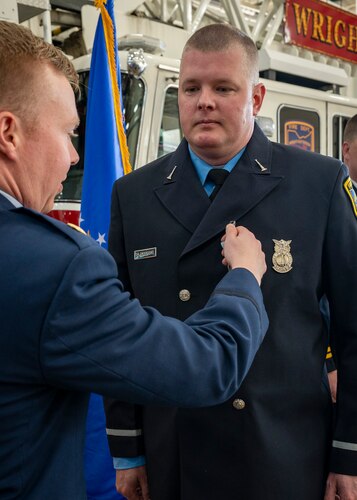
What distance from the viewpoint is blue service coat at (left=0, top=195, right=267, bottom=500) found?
3.19 feet

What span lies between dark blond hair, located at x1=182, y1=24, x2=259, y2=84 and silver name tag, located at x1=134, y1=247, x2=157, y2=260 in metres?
0.65

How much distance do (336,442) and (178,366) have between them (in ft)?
2.56

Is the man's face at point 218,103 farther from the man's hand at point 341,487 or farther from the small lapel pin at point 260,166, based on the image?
the man's hand at point 341,487

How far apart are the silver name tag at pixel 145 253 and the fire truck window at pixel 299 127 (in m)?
3.18

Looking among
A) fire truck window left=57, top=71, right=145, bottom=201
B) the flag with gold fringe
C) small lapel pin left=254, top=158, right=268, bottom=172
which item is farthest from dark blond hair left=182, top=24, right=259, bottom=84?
fire truck window left=57, top=71, right=145, bottom=201

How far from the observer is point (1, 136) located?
1.06m

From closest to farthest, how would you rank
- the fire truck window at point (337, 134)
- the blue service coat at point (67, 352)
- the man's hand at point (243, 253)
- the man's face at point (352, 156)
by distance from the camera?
the blue service coat at point (67, 352), the man's hand at point (243, 253), the man's face at point (352, 156), the fire truck window at point (337, 134)

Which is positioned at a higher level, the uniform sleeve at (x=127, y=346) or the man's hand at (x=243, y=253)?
the man's hand at (x=243, y=253)

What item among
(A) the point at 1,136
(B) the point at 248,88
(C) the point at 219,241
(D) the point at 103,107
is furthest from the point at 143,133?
(A) the point at 1,136

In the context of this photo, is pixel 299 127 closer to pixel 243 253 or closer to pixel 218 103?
pixel 218 103

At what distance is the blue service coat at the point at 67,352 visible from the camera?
3.19 feet

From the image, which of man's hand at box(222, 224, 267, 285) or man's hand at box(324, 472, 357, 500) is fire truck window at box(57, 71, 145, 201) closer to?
man's hand at box(222, 224, 267, 285)

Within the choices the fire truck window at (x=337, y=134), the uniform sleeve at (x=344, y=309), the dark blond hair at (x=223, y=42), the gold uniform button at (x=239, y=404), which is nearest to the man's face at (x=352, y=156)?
the fire truck window at (x=337, y=134)

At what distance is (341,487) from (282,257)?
666mm
